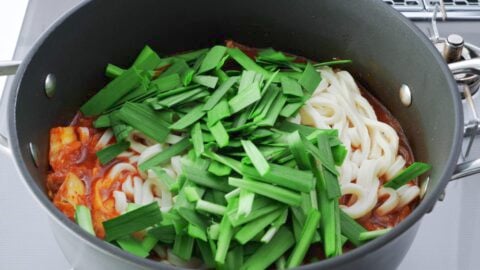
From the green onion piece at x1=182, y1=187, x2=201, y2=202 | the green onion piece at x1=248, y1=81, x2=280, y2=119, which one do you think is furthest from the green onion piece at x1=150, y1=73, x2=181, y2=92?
the green onion piece at x1=182, y1=187, x2=201, y2=202

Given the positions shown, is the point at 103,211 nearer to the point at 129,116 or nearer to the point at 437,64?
the point at 129,116

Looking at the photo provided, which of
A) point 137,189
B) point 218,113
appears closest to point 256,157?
point 218,113

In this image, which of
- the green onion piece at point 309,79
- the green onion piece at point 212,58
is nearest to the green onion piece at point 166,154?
the green onion piece at point 212,58

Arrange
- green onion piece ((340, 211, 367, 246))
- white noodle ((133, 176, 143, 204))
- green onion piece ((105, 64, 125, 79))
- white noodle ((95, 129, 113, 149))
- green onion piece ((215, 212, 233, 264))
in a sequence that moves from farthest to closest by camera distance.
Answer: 1. green onion piece ((105, 64, 125, 79))
2. white noodle ((95, 129, 113, 149))
3. white noodle ((133, 176, 143, 204))
4. green onion piece ((340, 211, 367, 246))
5. green onion piece ((215, 212, 233, 264))

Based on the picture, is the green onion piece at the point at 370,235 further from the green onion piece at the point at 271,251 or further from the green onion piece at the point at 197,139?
the green onion piece at the point at 197,139

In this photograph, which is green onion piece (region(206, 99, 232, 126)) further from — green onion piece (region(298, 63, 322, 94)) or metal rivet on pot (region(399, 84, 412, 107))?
metal rivet on pot (region(399, 84, 412, 107))

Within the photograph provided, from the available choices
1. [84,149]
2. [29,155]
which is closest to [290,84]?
[84,149]

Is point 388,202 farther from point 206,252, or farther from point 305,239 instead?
point 206,252
